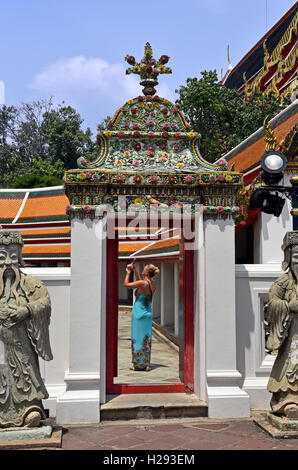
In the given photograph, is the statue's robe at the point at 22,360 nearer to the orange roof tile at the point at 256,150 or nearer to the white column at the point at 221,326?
the white column at the point at 221,326

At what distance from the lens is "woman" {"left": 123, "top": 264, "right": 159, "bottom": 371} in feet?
29.4

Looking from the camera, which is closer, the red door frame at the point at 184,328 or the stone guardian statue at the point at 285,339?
the stone guardian statue at the point at 285,339

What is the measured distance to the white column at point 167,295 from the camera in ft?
53.2

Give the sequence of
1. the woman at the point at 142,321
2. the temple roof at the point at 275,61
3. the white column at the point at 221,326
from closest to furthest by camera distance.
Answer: the white column at the point at 221,326, the woman at the point at 142,321, the temple roof at the point at 275,61

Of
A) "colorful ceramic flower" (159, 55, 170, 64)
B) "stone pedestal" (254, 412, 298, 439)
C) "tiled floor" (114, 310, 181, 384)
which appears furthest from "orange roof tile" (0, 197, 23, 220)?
"stone pedestal" (254, 412, 298, 439)

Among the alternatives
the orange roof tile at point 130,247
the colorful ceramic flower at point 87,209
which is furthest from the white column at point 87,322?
the orange roof tile at point 130,247

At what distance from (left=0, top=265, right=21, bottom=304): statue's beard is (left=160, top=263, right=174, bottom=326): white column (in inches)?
428

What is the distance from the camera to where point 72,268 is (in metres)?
6.82

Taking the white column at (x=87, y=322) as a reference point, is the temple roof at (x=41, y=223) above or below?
above

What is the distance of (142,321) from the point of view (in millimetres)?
9047

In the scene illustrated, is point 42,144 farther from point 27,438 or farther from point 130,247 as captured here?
point 27,438

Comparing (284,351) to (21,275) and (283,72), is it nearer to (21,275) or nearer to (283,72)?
(21,275)

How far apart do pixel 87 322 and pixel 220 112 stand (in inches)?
583

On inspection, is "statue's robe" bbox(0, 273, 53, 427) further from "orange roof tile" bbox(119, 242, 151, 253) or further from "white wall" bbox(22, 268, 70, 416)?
"orange roof tile" bbox(119, 242, 151, 253)
